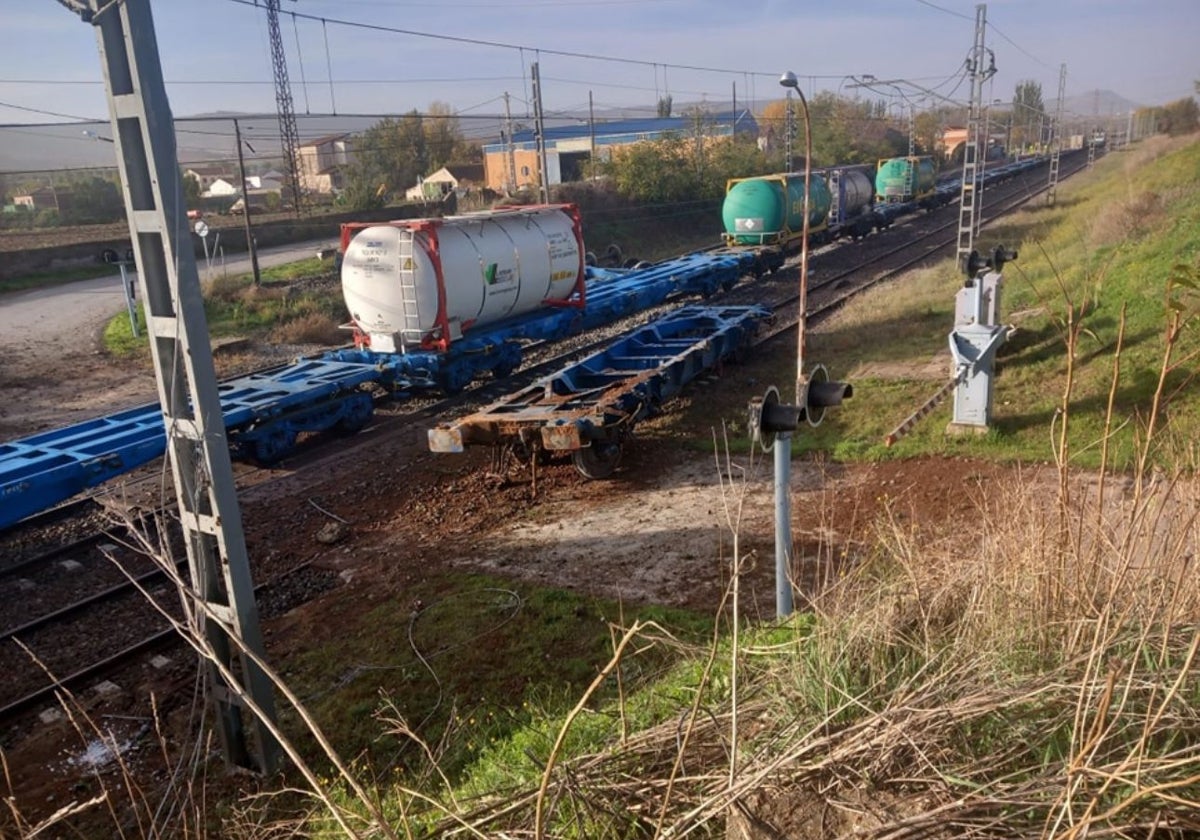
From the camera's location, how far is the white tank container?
13.1 meters

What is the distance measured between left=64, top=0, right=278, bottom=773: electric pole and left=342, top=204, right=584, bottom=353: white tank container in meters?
8.04

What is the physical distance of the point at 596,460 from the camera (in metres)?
10.2

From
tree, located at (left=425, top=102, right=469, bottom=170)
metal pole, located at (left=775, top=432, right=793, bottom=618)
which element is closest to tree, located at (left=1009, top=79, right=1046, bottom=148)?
tree, located at (left=425, top=102, right=469, bottom=170)

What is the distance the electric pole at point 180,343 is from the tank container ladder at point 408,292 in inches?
315

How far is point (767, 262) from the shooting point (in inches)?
984

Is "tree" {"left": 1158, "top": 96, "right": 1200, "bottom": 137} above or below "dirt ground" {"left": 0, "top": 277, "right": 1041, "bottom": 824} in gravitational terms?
above

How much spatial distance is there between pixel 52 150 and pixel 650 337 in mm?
36177

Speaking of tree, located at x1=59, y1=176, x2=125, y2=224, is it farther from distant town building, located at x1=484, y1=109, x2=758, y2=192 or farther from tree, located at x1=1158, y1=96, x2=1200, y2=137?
tree, located at x1=1158, y1=96, x2=1200, y2=137

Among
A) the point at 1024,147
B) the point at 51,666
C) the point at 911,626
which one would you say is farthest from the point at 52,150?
the point at 1024,147

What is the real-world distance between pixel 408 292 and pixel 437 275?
21.2 inches

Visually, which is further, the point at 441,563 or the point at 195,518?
the point at 441,563

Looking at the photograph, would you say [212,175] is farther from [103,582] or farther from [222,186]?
[103,582]

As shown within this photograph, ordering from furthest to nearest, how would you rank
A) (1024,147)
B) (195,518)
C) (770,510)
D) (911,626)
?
(1024,147) → (770,510) → (195,518) → (911,626)

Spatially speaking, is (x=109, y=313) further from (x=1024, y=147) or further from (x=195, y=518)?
(x=1024, y=147)
